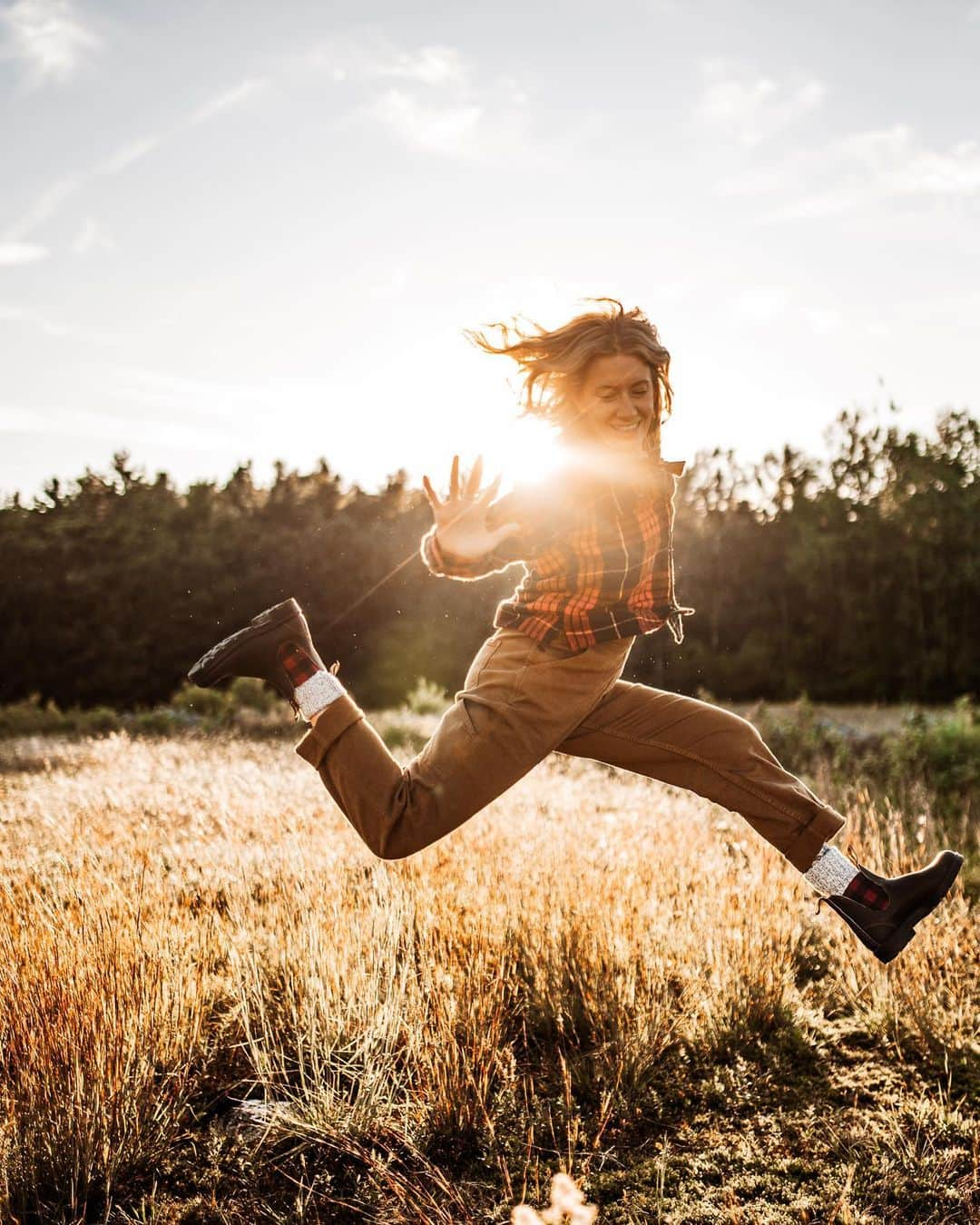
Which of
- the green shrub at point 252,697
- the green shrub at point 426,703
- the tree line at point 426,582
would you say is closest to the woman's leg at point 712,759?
the green shrub at point 252,697

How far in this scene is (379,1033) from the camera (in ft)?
9.78

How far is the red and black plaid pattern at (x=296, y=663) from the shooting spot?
9.04ft

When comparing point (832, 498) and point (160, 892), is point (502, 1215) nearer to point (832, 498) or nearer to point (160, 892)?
point (160, 892)

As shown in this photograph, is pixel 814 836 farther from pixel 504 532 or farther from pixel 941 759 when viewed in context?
pixel 941 759

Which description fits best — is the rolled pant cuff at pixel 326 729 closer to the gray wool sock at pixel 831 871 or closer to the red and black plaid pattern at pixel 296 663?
the red and black plaid pattern at pixel 296 663

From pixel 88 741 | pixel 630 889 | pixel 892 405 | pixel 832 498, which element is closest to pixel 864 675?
pixel 832 498

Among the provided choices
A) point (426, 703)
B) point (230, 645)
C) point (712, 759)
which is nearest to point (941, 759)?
point (426, 703)

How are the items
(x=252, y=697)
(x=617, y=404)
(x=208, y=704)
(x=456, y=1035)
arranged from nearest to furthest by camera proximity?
(x=617, y=404) < (x=456, y=1035) < (x=208, y=704) < (x=252, y=697)

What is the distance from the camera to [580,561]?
2783 millimetres

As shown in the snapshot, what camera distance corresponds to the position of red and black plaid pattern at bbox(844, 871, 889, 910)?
2.77 m

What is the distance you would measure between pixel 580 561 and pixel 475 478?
0.39 m

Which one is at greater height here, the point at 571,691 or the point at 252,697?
the point at 571,691

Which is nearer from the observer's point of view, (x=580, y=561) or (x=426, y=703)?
(x=580, y=561)

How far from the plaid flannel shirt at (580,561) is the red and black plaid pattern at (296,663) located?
0.45 meters
